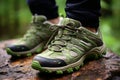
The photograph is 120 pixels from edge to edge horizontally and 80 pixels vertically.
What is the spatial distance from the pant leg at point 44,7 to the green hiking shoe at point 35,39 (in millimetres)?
44

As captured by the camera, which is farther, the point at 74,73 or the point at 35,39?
the point at 35,39

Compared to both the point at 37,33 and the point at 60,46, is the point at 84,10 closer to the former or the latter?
the point at 60,46

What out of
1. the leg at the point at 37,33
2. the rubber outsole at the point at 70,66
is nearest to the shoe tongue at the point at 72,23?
the rubber outsole at the point at 70,66

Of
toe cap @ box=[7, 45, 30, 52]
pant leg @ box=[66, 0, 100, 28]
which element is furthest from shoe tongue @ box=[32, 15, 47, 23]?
pant leg @ box=[66, 0, 100, 28]

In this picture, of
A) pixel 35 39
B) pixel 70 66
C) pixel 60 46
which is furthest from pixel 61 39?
pixel 35 39

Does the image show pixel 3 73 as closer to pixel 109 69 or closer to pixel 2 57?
→ pixel 2 57

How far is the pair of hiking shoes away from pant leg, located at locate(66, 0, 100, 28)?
0.04 m

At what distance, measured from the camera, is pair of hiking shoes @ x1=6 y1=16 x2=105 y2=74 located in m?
1.83

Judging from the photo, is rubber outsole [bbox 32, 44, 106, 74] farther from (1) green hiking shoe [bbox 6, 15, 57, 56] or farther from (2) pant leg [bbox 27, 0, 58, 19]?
(2) pant leg [bbox 27, 0, 58, 19]

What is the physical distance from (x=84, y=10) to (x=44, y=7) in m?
0.41

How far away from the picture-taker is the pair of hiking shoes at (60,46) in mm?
1831

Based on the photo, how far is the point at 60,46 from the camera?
1.92 meters

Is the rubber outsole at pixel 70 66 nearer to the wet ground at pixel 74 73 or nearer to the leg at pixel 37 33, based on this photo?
the wet ground at pixel 74 73

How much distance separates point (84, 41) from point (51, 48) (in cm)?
22
